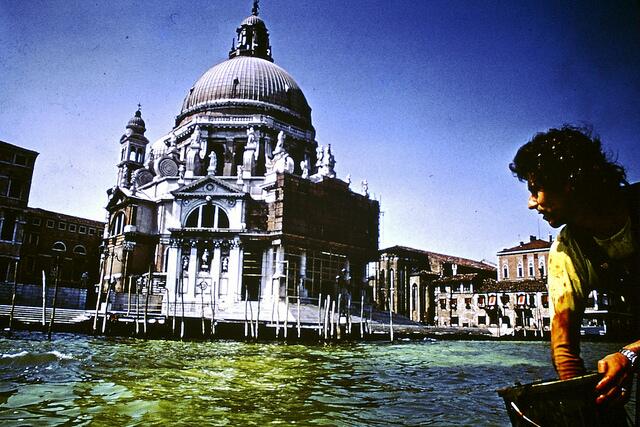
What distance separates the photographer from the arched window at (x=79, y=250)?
134 ft

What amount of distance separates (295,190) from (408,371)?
23.0 meters

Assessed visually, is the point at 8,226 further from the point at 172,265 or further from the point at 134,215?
the point at 172,265

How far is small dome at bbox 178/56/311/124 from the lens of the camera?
3809 centimetres

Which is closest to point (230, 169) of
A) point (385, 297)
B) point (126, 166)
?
point (126, 166)

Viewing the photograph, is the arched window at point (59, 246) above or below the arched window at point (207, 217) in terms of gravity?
below

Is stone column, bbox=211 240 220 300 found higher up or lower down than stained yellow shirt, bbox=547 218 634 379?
higher up

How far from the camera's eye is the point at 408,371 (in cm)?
919

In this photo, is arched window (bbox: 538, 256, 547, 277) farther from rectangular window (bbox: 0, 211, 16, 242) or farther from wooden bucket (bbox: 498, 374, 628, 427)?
rectangular window (bbox: 0, 211, 16, 242)

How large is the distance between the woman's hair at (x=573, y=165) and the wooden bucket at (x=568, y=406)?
91 cm

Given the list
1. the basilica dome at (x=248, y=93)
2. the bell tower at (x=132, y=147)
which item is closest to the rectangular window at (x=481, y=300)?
the basilica dome at (x=248, y=93)

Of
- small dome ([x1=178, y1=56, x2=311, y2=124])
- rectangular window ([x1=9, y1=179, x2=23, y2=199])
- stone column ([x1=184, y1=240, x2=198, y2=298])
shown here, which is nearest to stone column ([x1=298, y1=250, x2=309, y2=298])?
stone column ([x1=184, y1=240, x2=198, y2=298])

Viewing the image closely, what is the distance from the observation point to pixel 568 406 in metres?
1.88

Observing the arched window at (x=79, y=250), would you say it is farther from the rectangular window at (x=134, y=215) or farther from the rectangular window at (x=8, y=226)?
the rectangular window at (x=134, y=215)

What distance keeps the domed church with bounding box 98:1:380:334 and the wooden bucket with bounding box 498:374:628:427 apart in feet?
76.4
